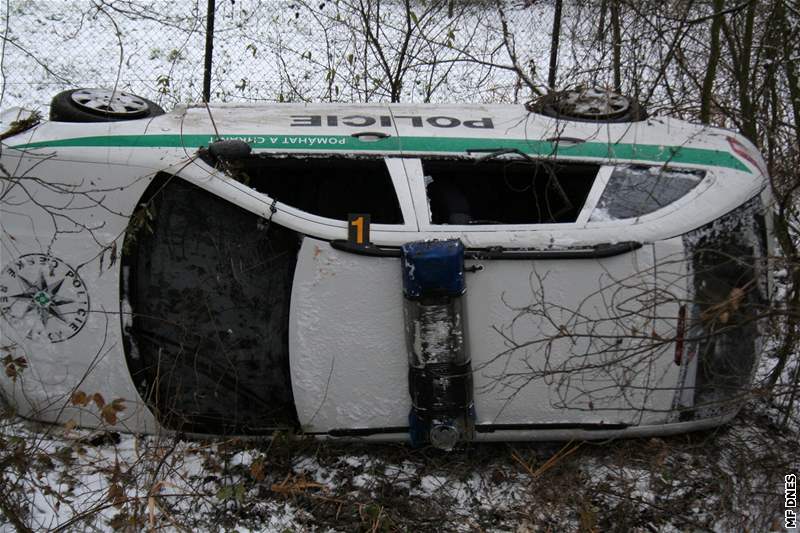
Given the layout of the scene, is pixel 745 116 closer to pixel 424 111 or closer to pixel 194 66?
pixel 424 111

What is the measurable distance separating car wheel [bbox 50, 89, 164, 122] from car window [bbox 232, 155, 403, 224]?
2.05ft

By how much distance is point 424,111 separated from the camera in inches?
147

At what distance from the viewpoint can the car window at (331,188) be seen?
3.56 metres

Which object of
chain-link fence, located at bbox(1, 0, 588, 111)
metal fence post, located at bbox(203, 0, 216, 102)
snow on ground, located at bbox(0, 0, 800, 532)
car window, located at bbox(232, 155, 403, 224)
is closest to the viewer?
snow on ground, located at bbox(0, 0, 800, 532)

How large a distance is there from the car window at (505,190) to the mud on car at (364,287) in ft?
0.13

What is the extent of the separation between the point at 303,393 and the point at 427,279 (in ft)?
2.53

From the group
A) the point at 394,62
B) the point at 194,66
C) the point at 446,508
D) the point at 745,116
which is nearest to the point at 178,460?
the point at 446,508

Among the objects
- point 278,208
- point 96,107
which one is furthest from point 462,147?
point 96,107

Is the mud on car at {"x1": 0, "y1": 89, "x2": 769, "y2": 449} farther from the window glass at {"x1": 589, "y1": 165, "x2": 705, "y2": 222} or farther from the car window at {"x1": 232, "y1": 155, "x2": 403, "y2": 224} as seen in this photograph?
the car window at {"x1": 232, "y1": 155, "x2": 403, "y2": 224}

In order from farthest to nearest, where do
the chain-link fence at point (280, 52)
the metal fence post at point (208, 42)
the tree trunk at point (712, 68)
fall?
the chain-link fence at point (280, 52) < the metal fence post at point (208, 42) < the tree trunk at point (712, 68)

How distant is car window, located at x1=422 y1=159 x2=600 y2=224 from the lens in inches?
134

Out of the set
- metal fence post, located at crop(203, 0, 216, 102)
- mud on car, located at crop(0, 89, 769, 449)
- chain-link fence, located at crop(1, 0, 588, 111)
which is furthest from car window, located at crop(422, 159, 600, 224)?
metal fence post, located at crop(203, 0, 216, 102)

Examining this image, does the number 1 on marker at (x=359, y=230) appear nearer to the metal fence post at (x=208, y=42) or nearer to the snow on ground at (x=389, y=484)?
the snow on ground at (x=389, y=484)

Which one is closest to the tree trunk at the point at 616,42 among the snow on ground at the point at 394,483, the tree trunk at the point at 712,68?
the tree trunk at the point at 712,68
